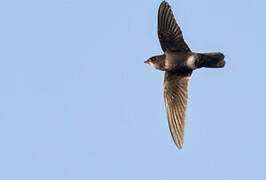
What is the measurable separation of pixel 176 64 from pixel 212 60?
0.76 meters

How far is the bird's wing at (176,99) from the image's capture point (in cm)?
1009

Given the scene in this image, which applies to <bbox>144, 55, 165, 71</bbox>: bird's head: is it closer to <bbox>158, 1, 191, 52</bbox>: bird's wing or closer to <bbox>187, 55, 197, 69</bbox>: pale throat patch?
<bbox>158, 1, 191, 52</bbox>: bird's wing

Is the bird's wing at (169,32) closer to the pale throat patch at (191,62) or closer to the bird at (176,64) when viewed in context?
the bird at (176,64)

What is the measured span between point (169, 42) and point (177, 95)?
1137mm

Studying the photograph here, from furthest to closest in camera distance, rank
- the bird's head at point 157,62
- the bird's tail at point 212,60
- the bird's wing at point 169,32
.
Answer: the bird's head at point 157,62, the bird's wing at point 169,32, the bird's tail at point 212,60

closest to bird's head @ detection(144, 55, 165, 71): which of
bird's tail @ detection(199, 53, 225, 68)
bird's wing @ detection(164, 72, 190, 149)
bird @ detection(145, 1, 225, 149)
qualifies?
bird @ detection(145, 1, 225, 149)

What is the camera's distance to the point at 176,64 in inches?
408

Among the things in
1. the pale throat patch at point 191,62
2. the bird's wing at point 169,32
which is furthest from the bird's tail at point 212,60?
the bird's wing at point 169,32

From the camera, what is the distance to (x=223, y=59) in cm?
1003

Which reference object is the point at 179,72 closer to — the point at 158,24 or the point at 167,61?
the point at 167,61

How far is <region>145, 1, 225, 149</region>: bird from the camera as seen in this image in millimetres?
10062

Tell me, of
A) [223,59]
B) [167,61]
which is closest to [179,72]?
[167,61]

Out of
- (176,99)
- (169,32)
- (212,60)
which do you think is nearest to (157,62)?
(169,32)

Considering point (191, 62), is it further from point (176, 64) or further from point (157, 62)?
point (157, 62)
